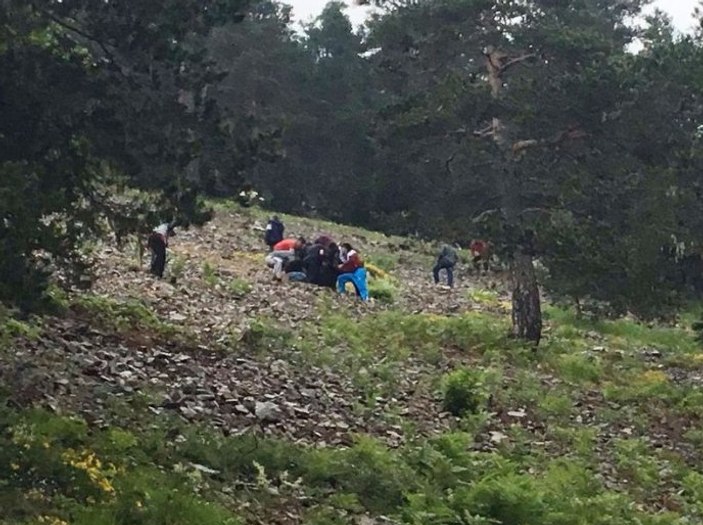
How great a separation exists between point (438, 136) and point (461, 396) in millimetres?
10108

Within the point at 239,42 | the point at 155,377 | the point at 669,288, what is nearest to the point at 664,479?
the point at 669,288

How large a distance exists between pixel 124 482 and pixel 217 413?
359 cm

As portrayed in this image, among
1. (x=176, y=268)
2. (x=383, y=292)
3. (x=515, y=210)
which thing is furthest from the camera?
(x=383, y=292)

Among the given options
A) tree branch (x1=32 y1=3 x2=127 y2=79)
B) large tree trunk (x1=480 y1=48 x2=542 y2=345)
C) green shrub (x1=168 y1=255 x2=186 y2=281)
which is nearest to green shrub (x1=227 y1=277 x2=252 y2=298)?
green shrub (x1=168 y1=255 x2=186 y2=281)

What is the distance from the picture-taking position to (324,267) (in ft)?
88.0

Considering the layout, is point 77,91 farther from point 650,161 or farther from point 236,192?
point 650,161

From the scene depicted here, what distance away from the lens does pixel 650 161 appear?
22.1 meters

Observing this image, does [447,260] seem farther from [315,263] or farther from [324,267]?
[315,263]

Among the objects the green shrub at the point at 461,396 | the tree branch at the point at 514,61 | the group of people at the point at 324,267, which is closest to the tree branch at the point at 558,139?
the tree branch at the point at 514,61

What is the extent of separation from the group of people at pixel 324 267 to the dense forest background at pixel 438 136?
4.50 feet

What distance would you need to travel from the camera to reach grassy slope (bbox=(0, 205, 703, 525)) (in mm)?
9422

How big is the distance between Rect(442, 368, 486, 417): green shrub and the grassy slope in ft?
0.09

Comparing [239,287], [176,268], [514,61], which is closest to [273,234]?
[176,268]

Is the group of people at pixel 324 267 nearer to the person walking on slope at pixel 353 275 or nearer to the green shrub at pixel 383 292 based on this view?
the person walking on slope at pixel 353 275
